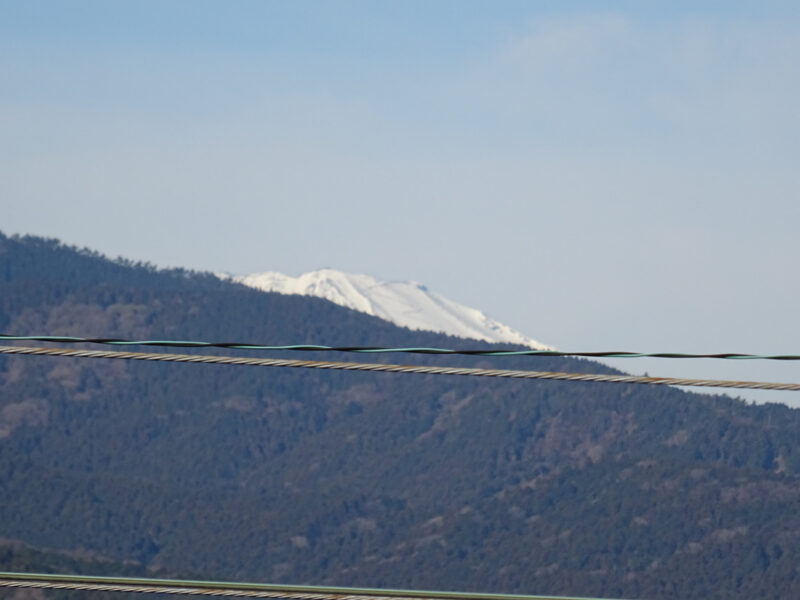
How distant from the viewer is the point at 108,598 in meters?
178

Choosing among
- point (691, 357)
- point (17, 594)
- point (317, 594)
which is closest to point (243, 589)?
point (317, 594)

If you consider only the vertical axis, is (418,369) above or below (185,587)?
above

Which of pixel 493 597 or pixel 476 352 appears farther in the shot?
pixel 476 352

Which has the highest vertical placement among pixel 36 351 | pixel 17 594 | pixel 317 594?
pixel 36 351

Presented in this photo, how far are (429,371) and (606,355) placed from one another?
4.74ft

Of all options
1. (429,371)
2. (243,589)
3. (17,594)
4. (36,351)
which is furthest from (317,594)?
(17,594)

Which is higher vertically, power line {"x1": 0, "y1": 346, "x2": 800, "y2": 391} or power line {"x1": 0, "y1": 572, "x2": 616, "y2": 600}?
power line {"x1": 0, "y1": 346, "x2": 800, "y2": 391}

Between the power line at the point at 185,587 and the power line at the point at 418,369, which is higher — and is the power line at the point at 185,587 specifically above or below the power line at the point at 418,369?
below

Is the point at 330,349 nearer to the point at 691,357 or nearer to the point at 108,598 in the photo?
the point at 691,357

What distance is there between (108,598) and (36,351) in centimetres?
17328

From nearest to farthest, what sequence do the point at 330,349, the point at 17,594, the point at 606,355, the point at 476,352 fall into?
the point at 330,349, the point at 606,355, the point at 476,352, the point at 17,594

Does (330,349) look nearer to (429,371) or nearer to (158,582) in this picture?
(429,371)

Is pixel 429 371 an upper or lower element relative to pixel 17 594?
upper

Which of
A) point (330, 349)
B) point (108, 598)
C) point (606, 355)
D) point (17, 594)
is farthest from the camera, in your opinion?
point (17, 594)
